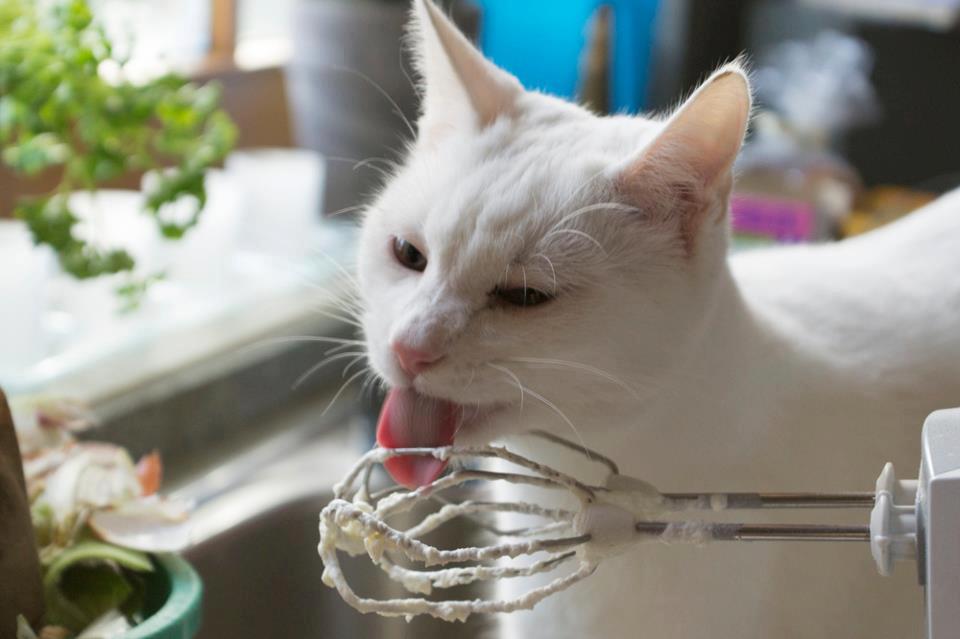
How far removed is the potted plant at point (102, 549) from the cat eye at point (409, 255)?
28cm

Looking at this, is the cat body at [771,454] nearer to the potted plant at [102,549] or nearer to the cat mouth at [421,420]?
the cat mouth at [421,420]

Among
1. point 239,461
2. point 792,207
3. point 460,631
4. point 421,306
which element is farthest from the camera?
point 792,207

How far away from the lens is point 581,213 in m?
0.74

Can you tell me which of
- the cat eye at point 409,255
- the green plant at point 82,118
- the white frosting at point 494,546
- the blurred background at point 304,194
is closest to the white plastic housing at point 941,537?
the white frosting at point 494,546

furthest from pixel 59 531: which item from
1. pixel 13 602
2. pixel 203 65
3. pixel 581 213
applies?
pixel 203 65

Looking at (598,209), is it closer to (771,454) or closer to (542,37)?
(771,454)

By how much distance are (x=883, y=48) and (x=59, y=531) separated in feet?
6.30

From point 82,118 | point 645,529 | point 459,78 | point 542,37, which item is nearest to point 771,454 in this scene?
point 645,529

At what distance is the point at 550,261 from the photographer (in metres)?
0.72

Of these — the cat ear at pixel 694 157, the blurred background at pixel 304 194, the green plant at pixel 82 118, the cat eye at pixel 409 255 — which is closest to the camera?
the cat ear at pixel 694 157

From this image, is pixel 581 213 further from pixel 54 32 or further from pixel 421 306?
pixel 54 32

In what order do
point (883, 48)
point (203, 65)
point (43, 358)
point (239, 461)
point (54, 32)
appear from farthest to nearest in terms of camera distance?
point (883, 48), point (203, 65), point (239, 461), point (43, 358), point (54, 32)

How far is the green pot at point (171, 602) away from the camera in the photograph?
747 mm

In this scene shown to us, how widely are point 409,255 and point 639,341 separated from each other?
0.58 ft
